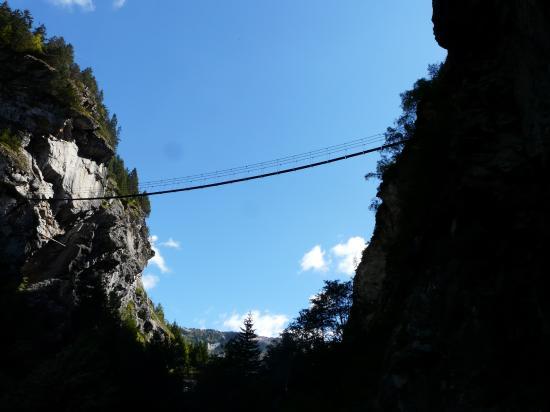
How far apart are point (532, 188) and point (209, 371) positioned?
33799mm

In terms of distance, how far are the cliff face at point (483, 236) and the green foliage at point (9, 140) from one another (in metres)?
32.9

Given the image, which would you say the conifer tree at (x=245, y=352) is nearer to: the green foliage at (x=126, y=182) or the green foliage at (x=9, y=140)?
the green foliage at (x=9, y=140)

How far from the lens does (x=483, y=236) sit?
45.0 ft

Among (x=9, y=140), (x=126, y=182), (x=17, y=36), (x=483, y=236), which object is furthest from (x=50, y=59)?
(x=483, y=236)

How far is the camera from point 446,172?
18.0 meters

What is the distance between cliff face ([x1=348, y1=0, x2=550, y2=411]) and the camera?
440 inches

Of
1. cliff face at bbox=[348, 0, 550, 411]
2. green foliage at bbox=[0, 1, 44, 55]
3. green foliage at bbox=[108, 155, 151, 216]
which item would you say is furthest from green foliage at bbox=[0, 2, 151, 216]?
cliff face at bbox=[348, 0, 550, 411]

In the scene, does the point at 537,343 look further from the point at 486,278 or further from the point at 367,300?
the point at 367,300

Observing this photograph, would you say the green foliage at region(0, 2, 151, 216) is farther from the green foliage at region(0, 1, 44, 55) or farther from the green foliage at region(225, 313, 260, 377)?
the green foliage at region(225, 313, 260, 377)

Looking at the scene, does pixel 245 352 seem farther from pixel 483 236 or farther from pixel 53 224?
pixel 483 236

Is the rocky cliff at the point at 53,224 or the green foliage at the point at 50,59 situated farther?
the green foliage at the point at 50,59

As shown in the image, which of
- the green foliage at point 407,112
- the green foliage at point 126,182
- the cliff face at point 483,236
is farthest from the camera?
the green foliage at point 126,182

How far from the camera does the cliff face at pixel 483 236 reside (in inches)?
440

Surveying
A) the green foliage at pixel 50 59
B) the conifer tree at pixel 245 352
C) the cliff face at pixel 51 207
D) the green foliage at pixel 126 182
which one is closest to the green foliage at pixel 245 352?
the conifer tree at pixel 245 352
